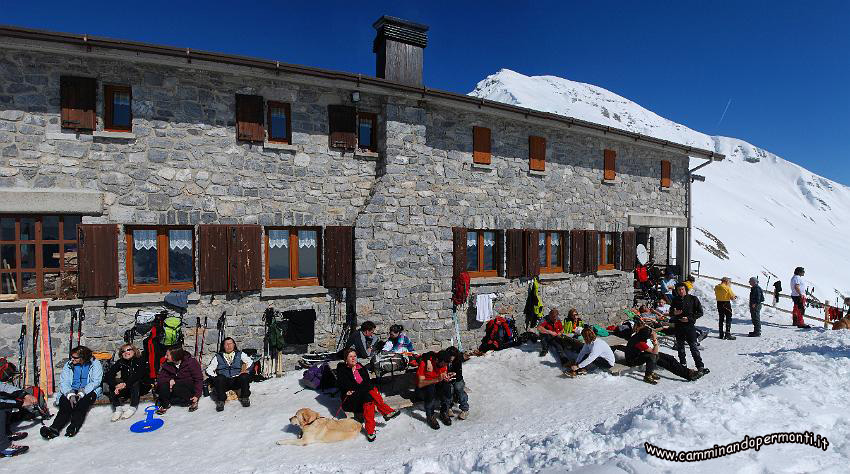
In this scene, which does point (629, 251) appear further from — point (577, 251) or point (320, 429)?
point (320, 429)

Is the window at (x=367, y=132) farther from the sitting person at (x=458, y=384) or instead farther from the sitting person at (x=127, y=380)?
the sitting person at (x=127, y=380)

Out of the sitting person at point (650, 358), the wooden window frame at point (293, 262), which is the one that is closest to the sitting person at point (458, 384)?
the wooden window frame at point (293, 262)

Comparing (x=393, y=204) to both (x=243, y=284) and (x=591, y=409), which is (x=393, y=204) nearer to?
(x=243, y=284)

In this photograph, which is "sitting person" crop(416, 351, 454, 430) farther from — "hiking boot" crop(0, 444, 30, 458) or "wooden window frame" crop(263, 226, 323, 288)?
"hiking boot" crop(0, 444, 30, 458)

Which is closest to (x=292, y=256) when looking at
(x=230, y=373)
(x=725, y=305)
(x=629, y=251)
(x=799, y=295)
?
(x=230, y=373)

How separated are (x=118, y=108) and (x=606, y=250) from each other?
12687 mm

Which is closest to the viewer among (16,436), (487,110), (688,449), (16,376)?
(688,449)

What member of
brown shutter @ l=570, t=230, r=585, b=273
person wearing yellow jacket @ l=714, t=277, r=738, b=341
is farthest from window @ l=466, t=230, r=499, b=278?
person wearing yellow jacket @ l=714, t=277, r=738, b=341

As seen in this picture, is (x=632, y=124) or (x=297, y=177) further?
(x=632, y=124)

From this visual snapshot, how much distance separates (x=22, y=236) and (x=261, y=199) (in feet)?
12.0

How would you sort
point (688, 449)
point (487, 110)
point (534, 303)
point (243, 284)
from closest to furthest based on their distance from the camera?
point (688, 449), point (243, 284), point (487, 110), point (534, 303)

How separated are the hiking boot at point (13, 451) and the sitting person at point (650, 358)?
30.3ft

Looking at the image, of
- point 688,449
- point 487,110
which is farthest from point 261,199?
point 688,449

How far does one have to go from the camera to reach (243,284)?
7793 mm
